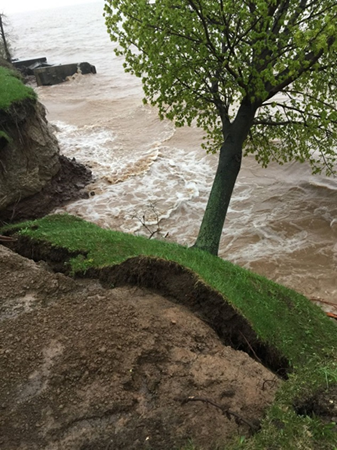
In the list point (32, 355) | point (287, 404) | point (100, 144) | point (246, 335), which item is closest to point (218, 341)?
point (246, 335)

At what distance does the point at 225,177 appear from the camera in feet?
32.8

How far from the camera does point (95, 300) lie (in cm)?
530

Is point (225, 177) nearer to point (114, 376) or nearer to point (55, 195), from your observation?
point (114, 376)

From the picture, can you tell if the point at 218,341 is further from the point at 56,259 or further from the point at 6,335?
the point at 56,259

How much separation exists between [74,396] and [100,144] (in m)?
18.2

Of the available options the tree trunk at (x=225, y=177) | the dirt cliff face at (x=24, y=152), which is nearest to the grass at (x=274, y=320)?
the tree trunk at (x=225, y=177)

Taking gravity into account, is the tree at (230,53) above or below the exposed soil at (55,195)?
above

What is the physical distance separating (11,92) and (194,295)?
9955 millimetres

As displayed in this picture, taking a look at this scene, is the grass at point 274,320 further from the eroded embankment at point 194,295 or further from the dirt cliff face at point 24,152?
the dirt cliff face at point 24,152

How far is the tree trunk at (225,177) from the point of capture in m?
9.84

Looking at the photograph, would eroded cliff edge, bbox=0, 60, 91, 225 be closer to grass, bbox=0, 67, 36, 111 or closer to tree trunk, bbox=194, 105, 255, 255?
grass, bbox=0, 67, 36, 111

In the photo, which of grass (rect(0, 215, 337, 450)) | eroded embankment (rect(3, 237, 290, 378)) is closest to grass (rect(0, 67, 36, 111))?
grass (rect(0, 215, 337, 450))

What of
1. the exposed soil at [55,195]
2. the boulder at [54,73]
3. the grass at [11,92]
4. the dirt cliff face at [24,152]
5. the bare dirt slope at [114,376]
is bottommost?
the exposed soil at [55,195]

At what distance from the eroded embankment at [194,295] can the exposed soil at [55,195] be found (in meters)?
6.27
